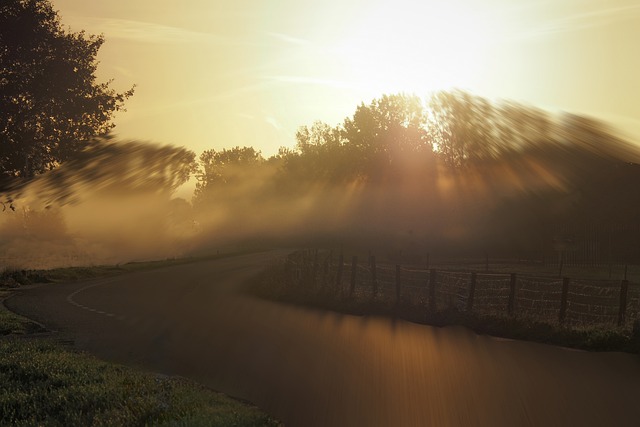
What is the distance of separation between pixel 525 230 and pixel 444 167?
27.3 metres

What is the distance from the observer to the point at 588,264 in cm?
4506

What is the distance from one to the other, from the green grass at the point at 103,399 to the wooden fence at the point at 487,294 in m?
10.4

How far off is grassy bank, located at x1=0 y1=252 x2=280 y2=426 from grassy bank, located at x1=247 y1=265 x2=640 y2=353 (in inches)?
350

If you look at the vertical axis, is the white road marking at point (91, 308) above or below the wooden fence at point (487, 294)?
below

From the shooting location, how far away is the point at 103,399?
9.77 m

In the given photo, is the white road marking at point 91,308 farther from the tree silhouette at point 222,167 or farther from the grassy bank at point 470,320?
the tree silhouette at point 222,167

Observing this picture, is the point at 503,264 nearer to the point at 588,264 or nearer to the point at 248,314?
the point at 588,264

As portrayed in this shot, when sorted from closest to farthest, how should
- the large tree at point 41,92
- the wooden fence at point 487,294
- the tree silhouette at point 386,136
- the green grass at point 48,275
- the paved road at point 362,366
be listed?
the paved road at point 362,366 → the wooden fence at point 487,294 → the large tree at point 41,92 → the green grass at point 48,275 → the tree silhouette at point 386,136

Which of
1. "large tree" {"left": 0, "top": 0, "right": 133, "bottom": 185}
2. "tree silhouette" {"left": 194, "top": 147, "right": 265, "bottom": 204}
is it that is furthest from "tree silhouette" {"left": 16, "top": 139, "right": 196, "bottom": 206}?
"tree silhouette" {"left": 194, "top": 147, "right": 265, "bottom": 204}

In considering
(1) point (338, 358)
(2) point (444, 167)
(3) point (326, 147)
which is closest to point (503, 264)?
(2) point (444, 167)

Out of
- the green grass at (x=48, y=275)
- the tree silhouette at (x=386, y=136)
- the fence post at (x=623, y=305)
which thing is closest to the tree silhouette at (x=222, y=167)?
the tree silhouette at (x=386, y=136)

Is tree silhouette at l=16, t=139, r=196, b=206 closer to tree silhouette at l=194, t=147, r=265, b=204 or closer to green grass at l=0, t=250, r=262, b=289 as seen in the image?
green grass at l=0, t=250, r=262, b=289

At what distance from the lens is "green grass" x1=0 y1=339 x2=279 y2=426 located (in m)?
8.51

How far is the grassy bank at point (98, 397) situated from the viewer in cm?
852
